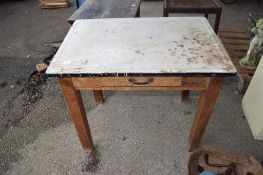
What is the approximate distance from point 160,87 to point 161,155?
2.22 ft

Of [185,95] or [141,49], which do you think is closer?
[141,49]

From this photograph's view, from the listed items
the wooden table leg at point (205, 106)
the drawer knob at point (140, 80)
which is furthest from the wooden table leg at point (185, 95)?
the drawer knob at point (140, 80)

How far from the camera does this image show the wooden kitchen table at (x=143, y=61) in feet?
3.52

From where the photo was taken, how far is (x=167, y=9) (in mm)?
2543

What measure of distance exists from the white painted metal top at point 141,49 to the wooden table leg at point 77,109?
0.12 meters

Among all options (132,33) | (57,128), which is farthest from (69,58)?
(57,128)

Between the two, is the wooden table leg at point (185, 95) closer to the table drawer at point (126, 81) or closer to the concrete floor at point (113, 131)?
the concrete floor at point (113, 131)

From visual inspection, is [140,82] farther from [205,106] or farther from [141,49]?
[205,106]

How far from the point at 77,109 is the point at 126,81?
380 mm

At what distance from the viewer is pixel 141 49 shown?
1223mm

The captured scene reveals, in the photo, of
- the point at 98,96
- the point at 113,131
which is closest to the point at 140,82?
the point at 113,131

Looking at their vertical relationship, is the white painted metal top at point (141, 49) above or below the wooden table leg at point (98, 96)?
above

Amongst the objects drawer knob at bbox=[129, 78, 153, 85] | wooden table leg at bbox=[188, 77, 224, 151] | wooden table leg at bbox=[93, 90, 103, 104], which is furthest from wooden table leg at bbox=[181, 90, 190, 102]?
drawer knob at bbox=[129, 78, 153, 85]

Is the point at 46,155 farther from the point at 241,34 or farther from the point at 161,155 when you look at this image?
the point at 241,34
